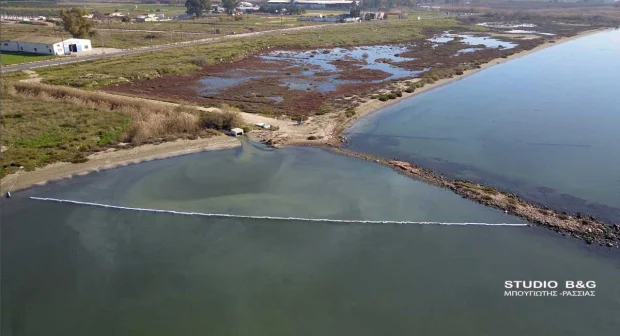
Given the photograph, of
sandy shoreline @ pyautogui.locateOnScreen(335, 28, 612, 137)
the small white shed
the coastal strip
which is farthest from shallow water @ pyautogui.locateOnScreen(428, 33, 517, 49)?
the small white shed

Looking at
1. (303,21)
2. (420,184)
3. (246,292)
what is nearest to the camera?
(246,292)

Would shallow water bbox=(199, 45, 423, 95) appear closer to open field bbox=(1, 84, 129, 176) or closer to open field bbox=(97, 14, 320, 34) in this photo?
open field bbox=(1, 84, 129, 176)

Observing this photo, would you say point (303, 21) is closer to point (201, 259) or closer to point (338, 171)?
point (338, 171)

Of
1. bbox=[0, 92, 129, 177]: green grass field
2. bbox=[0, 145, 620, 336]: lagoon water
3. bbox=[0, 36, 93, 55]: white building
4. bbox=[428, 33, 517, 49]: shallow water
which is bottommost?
bbox=[0, 145, 620, 336]: lagoon water

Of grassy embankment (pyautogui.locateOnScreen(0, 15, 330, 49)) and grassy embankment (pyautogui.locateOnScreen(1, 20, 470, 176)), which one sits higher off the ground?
grassy embankment (pyautogui.locateOnScreen(0, 15, 330, 49))

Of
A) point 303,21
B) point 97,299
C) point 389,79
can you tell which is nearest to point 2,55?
point 389,79

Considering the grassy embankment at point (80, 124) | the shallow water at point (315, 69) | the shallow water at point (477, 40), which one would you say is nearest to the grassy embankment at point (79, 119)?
the grassy embankment at point (80, 124)

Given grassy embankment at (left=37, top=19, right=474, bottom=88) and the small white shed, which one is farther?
grassy embankment at (left=37, top=19, right=474, bottom=88)
